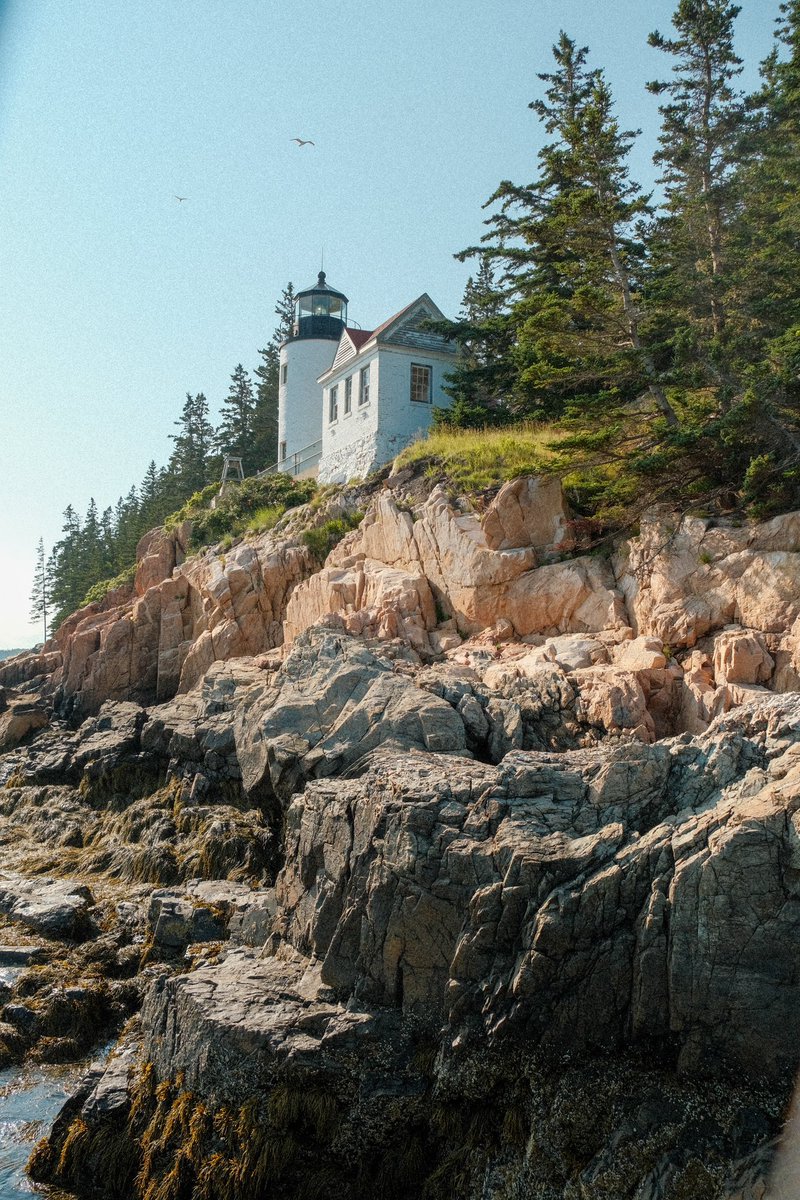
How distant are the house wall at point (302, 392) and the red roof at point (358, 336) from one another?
587cm

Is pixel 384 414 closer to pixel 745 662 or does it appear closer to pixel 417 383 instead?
pixel 417 383

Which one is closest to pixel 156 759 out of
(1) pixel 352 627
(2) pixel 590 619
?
(1) pixel 352 627

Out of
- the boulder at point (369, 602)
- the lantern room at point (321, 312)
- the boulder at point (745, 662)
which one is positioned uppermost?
the lantern room at point (321, 312)

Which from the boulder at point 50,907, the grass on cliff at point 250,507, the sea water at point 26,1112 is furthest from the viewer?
the grass on cliff at point 250,507

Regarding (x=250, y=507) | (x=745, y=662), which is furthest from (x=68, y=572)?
(x=745, y=662)

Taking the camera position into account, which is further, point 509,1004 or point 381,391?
point 381,391

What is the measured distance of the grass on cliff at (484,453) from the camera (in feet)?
81.6

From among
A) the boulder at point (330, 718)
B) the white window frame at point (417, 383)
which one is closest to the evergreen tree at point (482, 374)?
the white window frame at point (417, 383)

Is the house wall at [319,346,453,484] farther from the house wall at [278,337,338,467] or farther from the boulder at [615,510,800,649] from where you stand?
the boulder at [615,510,800,649]

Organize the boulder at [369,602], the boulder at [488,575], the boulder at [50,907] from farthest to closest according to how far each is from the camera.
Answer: the boulder at [369,602]
the boulder at [488,575]
the boulder at [50,907]

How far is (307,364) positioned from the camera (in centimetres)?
4341

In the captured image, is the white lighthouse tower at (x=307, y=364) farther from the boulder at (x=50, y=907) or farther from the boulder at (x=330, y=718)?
the boulder at (x=50, y=907)

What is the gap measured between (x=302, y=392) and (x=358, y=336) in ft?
24.7

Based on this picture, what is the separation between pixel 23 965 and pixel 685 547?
14.4 m
